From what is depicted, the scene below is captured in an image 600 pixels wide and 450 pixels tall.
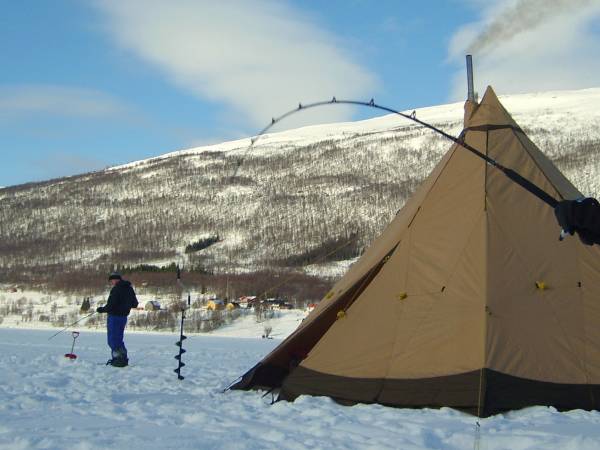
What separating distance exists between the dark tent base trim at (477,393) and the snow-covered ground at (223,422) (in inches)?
6.1

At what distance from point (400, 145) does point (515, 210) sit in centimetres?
8129

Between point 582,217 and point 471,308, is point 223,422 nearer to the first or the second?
point 471,308

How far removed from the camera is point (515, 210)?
794 cm

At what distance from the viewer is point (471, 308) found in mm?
7395

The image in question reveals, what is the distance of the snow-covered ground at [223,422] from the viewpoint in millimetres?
5477

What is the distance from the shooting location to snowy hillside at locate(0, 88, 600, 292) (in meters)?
60.8

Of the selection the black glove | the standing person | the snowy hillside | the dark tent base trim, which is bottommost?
the dark tent base trim

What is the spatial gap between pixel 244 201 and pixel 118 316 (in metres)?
65.3

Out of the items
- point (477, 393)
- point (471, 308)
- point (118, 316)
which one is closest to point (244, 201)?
point (118, 316)

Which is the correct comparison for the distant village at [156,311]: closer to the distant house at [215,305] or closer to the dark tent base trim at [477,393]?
the distant house at [215,305]

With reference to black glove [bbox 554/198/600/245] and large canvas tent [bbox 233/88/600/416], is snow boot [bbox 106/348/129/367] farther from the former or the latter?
black glove [bbox 554/198/600/245]

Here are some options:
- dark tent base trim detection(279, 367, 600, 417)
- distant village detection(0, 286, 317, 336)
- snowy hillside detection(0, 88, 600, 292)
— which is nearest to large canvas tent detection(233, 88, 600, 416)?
dark tent base trim detection(279, 367, 600, 417)

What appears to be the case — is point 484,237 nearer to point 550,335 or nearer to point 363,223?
point 550,335

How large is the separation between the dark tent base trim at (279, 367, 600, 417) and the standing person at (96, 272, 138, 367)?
181 inches
